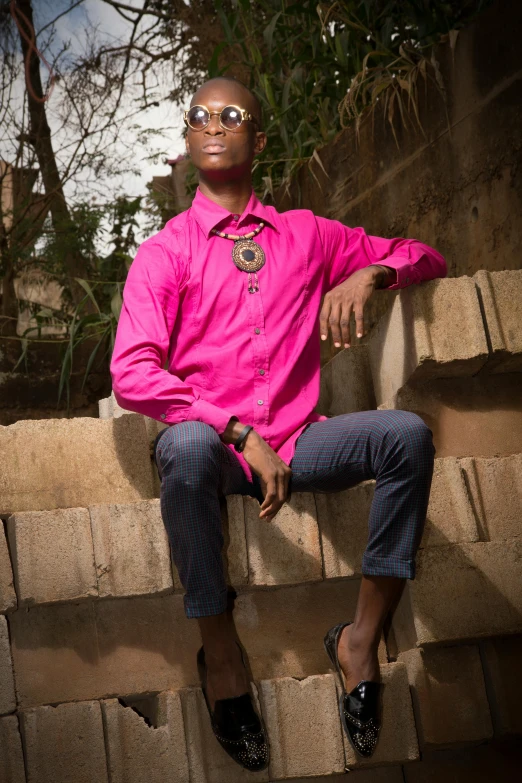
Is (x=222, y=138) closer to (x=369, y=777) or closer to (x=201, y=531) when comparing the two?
(x=201, y=531)

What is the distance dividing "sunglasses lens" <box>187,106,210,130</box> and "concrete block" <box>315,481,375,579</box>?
119 centimetres

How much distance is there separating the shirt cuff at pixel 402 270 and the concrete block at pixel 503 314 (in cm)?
21

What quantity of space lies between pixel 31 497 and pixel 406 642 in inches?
47.2

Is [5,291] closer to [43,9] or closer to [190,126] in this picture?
[43,9]

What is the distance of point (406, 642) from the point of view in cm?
269

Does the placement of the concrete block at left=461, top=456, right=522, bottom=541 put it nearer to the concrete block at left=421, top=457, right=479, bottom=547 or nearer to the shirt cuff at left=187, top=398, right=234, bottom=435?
the concrete block at left=421, top=457, right=479, bottom=547

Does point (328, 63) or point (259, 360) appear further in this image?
point (328, 63)

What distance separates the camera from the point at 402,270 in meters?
2.78

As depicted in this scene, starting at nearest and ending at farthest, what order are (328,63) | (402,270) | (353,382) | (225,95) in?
(402,270) → (225,95) → (353,382) → (328,63)

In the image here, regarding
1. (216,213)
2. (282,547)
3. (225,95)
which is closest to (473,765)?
(282,547)

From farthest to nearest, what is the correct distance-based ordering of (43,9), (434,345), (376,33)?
(43,9), (376,33), (434,345)

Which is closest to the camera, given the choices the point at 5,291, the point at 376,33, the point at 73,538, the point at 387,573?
the point at 387,573

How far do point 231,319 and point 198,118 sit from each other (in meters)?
0.66

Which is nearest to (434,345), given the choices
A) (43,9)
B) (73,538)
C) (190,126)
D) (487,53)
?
(190,126)
